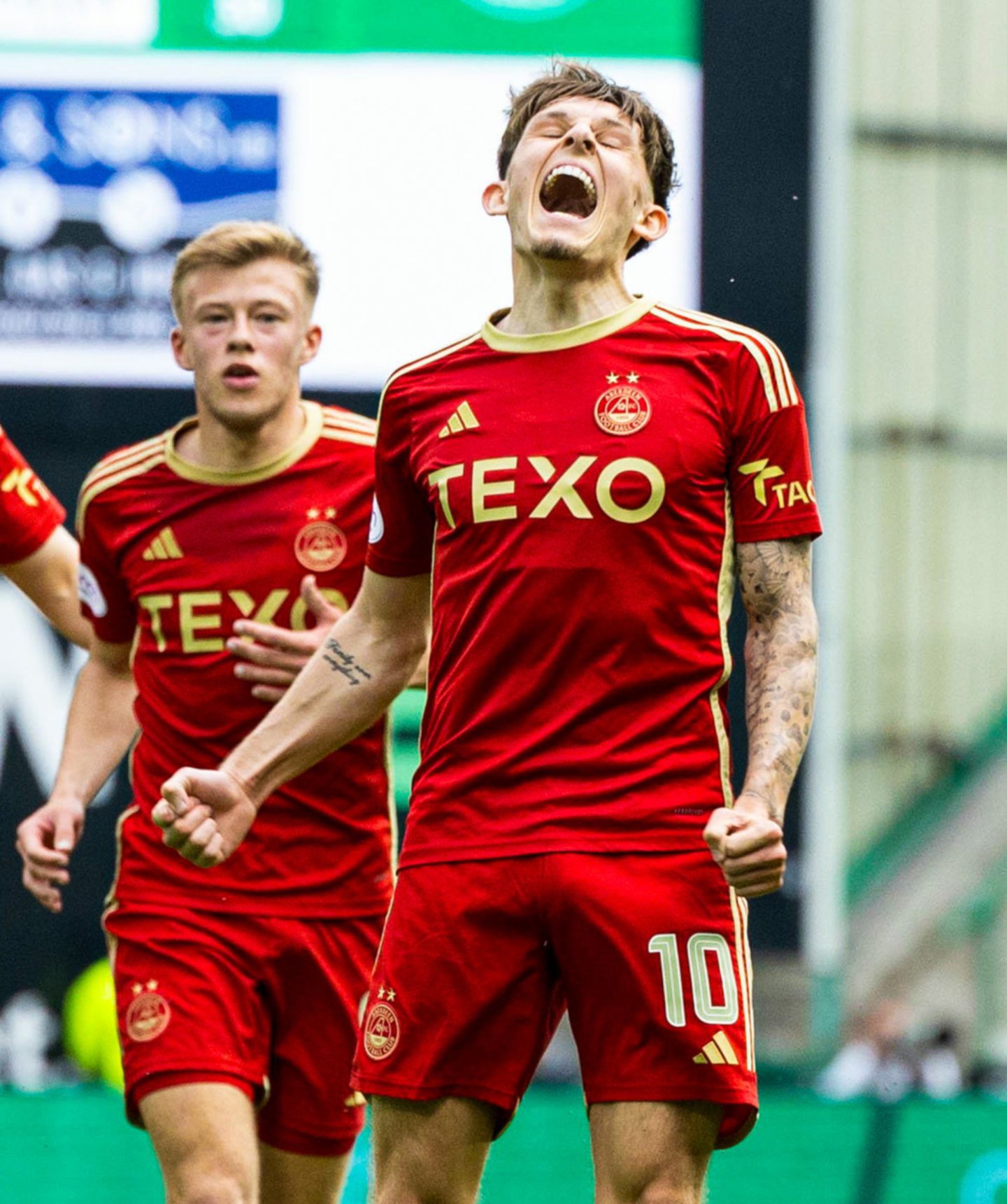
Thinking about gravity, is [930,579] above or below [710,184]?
below

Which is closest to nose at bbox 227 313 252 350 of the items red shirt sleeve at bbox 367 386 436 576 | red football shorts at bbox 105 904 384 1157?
red shirt sleeve at bbox 367 386 436 576

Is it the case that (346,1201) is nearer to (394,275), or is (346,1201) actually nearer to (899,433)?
(394,275)

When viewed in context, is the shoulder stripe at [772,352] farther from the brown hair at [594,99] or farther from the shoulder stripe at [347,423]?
the shoulder stripe at [347,423]

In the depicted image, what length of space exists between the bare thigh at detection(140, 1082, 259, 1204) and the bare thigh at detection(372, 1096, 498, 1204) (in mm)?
900

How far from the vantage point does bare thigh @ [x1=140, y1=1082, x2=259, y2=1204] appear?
4219mm

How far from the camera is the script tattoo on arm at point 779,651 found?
3.38 meters

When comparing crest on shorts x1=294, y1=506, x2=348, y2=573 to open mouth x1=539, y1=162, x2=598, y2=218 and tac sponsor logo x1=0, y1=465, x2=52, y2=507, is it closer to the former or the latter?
tac sponsor logo x1=0, y1=465, x2=52, y2=507

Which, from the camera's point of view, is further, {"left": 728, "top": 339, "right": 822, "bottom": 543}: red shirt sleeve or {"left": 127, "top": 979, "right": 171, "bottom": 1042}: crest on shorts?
{"left": 127, "top": 979, "right": 171, "bottom": 1042}: crest on shorts

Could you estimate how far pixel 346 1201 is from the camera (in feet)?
19.5

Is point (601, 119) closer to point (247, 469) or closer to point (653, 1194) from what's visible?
point (247, 469)

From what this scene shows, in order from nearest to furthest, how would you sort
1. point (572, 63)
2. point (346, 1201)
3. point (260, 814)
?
point (572, 63) < point (260, 814) < point (346, 1201)

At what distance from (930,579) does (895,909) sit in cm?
275

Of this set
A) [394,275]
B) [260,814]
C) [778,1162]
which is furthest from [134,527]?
[394,275]

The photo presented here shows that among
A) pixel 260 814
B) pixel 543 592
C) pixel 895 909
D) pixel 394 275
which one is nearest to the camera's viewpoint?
pixel 543 592
